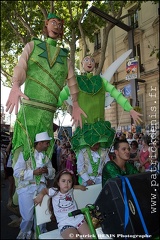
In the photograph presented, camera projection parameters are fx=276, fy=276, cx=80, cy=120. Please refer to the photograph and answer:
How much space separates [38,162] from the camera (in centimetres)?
269

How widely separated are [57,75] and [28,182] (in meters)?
1.05

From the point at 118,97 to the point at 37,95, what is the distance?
102cm

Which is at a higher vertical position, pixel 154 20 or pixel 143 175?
pixel 154 20

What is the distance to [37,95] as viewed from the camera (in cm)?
261

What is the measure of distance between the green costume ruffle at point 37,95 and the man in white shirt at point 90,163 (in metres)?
0.73

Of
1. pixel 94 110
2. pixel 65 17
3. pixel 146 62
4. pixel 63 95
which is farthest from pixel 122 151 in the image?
pixel 146 62

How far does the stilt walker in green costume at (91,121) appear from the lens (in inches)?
122

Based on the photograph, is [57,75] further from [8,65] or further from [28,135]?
[8,65]

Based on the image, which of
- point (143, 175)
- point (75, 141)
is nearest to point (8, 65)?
point (75, 141)

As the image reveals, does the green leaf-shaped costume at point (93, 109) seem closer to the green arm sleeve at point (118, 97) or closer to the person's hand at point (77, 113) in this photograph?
the green arm sleeve at point (118, 97)

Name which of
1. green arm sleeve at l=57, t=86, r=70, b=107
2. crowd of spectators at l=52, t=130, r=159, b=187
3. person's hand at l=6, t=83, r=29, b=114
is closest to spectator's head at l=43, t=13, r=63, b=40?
green arm sleeve at l=57, t=86, r=70, b=107

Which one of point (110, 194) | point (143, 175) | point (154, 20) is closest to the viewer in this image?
point (110, 194)

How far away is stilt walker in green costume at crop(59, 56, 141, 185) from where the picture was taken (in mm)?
3105

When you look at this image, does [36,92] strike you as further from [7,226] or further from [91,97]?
[7,226]
